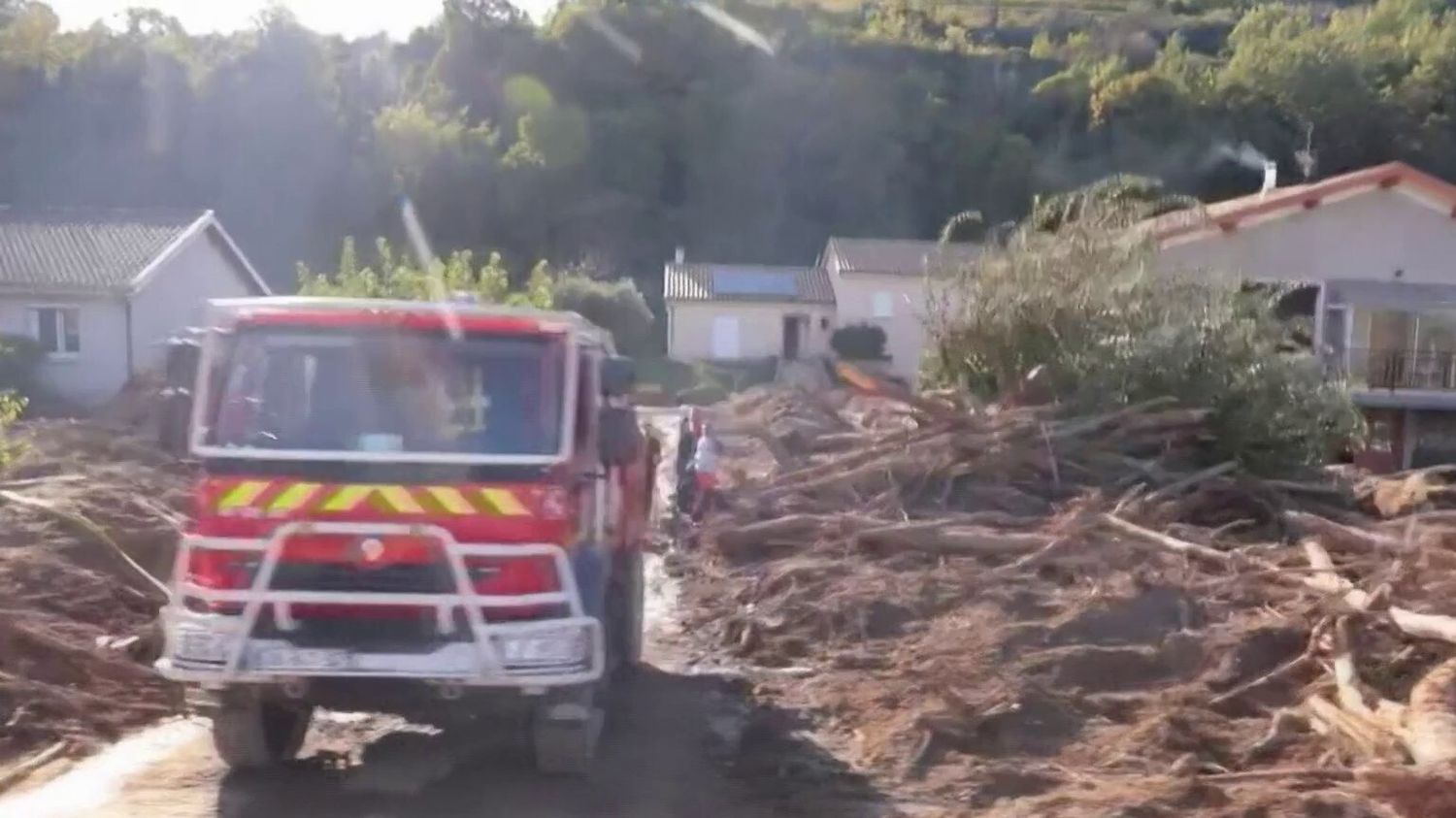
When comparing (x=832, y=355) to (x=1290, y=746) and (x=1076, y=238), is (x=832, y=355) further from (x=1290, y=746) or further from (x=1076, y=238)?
(x=1290, y=746)

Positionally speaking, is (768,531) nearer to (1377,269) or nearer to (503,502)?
(503,502)

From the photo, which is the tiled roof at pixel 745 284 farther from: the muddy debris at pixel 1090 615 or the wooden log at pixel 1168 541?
the wooden log at pixel 1168 541

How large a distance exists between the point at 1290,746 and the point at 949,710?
6.60 feet

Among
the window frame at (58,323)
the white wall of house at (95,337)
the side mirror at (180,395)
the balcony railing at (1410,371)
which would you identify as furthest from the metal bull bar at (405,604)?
the window frame at (58,323)

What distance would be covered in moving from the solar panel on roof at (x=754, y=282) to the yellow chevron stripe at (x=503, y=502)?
141ft

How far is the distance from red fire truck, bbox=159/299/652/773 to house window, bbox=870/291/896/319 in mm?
42712

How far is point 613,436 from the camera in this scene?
8.53 m

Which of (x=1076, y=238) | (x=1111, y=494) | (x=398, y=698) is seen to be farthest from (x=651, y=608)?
(x=1076, y=238)

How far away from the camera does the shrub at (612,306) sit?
46031 millimetres

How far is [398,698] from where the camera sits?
7.71 meters

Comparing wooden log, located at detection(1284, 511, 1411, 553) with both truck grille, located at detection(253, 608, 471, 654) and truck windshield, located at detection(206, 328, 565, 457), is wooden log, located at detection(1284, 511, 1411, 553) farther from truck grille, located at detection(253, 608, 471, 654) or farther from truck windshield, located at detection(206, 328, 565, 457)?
truck grille, located at detection(253, 608, 471, 654)

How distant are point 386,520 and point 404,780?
5.40ft

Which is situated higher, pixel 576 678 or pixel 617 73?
pixel 617 73

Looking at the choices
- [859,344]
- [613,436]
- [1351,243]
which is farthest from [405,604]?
[859,344]
